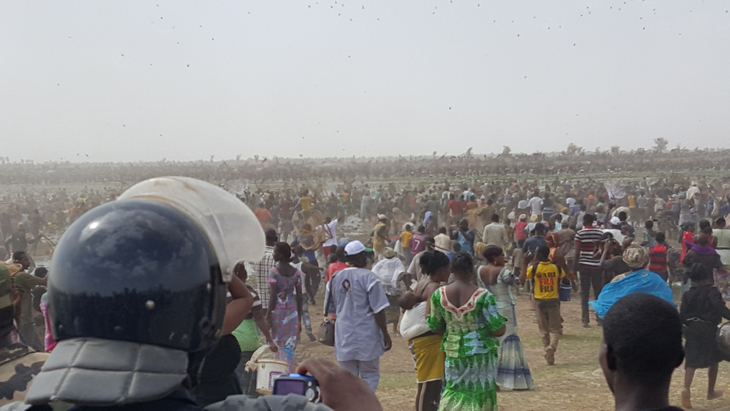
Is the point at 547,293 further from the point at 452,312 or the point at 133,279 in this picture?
the point at 133,279

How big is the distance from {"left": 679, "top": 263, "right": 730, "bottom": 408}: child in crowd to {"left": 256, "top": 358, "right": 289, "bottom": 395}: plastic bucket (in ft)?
14.3

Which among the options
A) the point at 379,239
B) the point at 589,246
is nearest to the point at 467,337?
the point at 589,246

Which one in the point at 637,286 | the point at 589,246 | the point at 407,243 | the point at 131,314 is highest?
the point at 131,314

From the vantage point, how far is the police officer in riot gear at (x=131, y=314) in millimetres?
1038

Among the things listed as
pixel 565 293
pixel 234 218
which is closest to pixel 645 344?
pixel 234 218

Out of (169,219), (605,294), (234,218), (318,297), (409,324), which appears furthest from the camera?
(318,297)

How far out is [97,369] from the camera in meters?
1.04

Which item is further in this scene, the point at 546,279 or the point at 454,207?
the point at 454,207

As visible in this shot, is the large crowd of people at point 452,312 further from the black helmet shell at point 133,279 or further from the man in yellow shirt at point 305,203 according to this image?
the man in yellow shirt at point 305,203

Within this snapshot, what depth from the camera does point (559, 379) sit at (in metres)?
7.69

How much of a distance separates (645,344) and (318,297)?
11.3m

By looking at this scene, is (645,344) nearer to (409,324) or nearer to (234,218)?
(234,218)

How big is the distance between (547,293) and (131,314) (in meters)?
7.79

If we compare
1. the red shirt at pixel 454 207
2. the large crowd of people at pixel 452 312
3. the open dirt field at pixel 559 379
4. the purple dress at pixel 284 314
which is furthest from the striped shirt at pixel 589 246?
the red shirt at pixel 454 207
